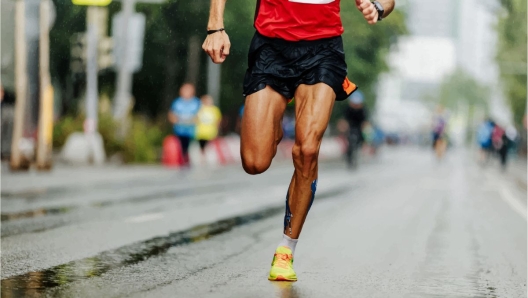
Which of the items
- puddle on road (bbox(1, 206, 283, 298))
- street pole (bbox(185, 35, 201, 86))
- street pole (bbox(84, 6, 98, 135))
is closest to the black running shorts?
puddle on road (bbox(1, 206, 283, 298))

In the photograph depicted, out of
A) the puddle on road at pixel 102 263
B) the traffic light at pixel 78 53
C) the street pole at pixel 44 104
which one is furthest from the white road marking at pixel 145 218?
the traffic light at pixel 78 53

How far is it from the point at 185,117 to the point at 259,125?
15.1 meters

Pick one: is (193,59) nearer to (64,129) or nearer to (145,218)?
(64,129)

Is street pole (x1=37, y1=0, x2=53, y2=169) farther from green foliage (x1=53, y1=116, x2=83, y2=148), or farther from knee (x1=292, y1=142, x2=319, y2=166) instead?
knee (x1=292, y1=142, x2=319, y2=166)

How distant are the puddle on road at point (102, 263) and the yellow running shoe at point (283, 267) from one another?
381 millimetres

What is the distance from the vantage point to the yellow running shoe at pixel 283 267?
19.6ft

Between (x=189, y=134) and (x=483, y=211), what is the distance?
8.40m

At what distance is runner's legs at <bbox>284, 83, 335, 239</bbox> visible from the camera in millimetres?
5996

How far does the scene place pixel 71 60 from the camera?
113 feet

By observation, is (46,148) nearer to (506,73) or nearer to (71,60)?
(71,60)

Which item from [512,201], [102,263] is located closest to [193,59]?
[512,201]

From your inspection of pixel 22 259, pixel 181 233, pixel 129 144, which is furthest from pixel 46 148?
pixel 22 259

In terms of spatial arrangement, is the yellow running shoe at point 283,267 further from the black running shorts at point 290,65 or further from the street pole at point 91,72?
the street pole at point 91,72

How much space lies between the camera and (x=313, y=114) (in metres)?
6.00
